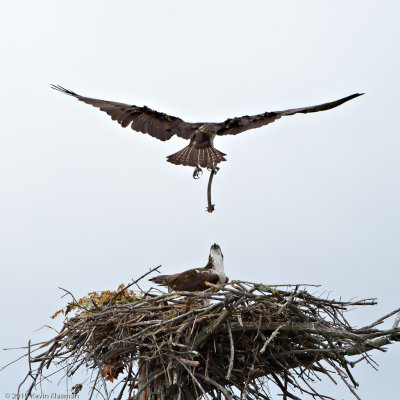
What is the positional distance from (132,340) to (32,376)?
1.14m

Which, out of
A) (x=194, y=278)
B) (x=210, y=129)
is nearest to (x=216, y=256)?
(x=194, y=278)

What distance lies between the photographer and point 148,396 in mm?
7980

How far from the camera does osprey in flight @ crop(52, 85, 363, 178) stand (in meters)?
9.11

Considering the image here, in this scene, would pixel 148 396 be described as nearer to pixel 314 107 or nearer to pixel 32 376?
pixel 32 376

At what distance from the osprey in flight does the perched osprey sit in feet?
3.81

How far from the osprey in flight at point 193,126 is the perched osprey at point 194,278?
1.16 metres

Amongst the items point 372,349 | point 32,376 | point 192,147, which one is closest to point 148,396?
point 32,376

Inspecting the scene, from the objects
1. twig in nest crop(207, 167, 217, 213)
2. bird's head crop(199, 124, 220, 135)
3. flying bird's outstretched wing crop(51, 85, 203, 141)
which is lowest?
twig in nest crop(207, 167, 217, 213)

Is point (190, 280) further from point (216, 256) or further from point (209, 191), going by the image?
point (209, 191)

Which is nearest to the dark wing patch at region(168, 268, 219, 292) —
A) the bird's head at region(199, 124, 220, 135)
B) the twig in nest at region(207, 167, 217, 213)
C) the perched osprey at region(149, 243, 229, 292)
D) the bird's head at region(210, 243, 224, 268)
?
the perched osprey at region(149, 243, 229, 292)

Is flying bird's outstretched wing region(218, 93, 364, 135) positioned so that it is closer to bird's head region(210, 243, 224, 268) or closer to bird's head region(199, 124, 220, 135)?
bird's head region(199, 124, 220, 135)

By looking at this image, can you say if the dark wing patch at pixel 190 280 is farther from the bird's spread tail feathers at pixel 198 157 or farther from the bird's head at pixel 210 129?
the bird's head at pixel 210 129

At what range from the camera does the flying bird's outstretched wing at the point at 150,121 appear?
9734 millimetres

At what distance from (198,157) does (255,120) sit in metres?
0.81
